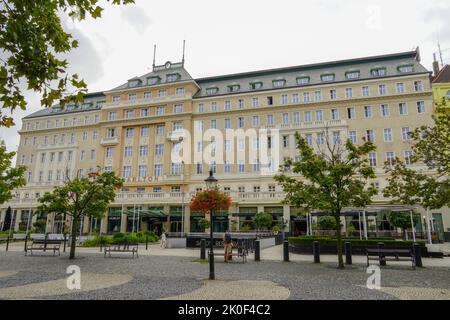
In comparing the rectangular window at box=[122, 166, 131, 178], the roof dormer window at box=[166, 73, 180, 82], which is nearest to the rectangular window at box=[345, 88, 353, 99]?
the roof dormer window at box=[166, 73, 180, 82]

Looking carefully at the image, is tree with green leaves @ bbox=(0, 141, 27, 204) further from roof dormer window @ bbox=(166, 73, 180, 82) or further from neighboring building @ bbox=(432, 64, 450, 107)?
neighboring building @ bbox=(432, 64, 450, 107)

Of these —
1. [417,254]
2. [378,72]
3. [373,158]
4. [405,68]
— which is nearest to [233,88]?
[378,72]

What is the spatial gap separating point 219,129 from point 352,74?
2043cm

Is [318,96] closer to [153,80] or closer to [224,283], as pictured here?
[153,80]

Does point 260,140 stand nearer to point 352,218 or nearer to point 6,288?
point 352,218

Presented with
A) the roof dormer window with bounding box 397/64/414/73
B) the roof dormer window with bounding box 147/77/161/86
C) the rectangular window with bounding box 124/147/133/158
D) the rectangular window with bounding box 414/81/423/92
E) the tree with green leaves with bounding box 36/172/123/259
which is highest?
the roof dormer window with bounding box 147/77/161/86

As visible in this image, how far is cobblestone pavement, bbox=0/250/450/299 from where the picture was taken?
28.1ft

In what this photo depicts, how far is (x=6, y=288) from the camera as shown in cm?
927

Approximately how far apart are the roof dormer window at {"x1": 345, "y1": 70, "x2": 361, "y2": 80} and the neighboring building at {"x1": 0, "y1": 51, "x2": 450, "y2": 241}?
0.44 feet

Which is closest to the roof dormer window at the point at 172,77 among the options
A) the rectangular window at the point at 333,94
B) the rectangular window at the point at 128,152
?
the rectangular window at the point at 128,152

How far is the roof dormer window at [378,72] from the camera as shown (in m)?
43.5

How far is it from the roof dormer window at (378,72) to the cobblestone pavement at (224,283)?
35.3 meters
